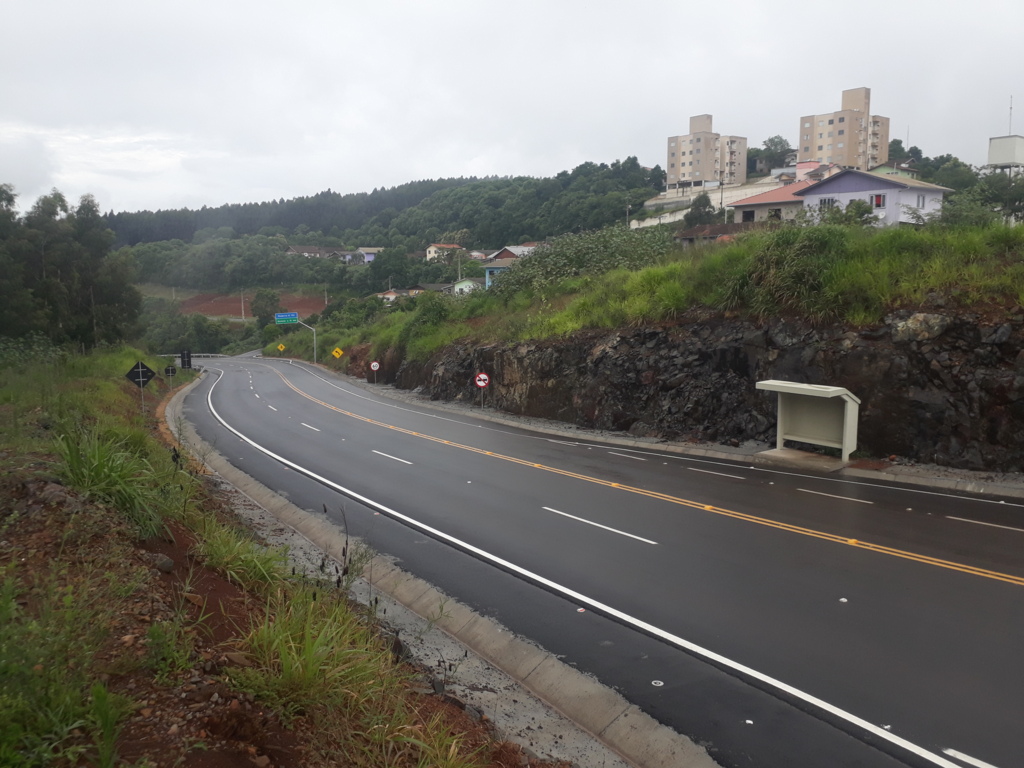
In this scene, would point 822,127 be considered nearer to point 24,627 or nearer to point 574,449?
point 574,449

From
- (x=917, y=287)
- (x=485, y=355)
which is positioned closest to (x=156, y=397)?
(x=485, y=355)

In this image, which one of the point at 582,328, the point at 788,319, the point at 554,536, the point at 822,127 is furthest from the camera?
the point at 822,127

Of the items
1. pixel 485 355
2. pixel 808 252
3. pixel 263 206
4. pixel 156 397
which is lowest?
pixel 156 397

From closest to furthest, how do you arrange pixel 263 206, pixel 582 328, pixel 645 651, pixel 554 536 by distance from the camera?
1. pixel 645 651
2. pixel 554 536
3. pixel 582 328
4. pixel 263 206

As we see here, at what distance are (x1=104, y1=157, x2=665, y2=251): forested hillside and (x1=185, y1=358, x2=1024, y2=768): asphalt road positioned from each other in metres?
69.3

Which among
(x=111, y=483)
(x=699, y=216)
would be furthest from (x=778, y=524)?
(x=699, y=216)

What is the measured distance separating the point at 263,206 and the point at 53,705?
682ft

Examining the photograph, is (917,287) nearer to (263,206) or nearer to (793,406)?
(793,406)

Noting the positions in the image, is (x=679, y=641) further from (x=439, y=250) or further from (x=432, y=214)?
(x=432, y=214)

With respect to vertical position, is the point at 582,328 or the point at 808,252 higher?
the point at 808,252

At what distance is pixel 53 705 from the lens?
4109 mm

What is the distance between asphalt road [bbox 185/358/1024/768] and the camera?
6516mm

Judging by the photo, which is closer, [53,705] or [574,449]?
[53,705]

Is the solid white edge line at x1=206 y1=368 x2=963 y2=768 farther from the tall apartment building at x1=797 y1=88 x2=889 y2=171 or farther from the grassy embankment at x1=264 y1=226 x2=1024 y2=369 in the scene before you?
the tall apartment building at x1=797 y1=88 x2=889 y2=171
